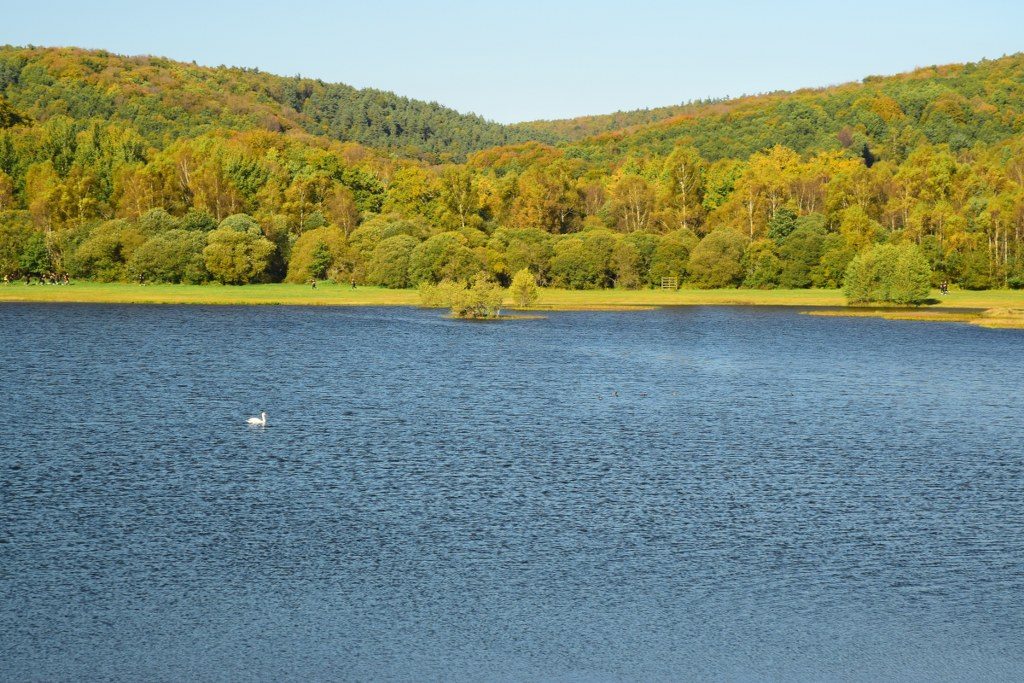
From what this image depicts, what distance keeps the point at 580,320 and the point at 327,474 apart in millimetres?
97868

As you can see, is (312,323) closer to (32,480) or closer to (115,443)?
(115,443)

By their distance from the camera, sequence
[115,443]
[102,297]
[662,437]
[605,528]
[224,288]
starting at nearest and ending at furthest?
1. [605,528]
2. [115,443]
3. [662,437]
4. [102,297]
5. [224,288]

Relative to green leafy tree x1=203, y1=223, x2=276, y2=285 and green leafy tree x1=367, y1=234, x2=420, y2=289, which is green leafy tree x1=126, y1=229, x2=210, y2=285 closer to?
green leafy tree x1=203, y1=223, x2=276, y2=285

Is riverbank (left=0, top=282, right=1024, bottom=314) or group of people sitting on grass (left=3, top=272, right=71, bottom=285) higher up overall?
group of people sitting on grass (left=3, top=272, right=71, bottom=285)

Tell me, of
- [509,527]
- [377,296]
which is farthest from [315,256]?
[509,527]

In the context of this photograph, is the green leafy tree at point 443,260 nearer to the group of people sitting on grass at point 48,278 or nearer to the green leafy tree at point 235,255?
the green leafy tree at point 235,255

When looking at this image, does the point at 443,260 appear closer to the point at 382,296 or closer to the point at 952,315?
the point at 382,296

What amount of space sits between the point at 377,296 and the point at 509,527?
458 feet

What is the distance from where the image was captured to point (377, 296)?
6969 inches

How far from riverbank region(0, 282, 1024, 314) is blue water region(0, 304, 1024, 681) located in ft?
278

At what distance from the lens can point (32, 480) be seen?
150 ft

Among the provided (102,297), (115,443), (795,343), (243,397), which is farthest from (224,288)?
(115,443)

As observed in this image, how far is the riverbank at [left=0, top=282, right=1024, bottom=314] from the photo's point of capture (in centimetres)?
16575

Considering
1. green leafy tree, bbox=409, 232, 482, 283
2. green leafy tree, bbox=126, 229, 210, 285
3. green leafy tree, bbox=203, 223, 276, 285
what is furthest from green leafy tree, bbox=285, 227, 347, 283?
green leafy tree, bbox=409, 232, 482, 283
